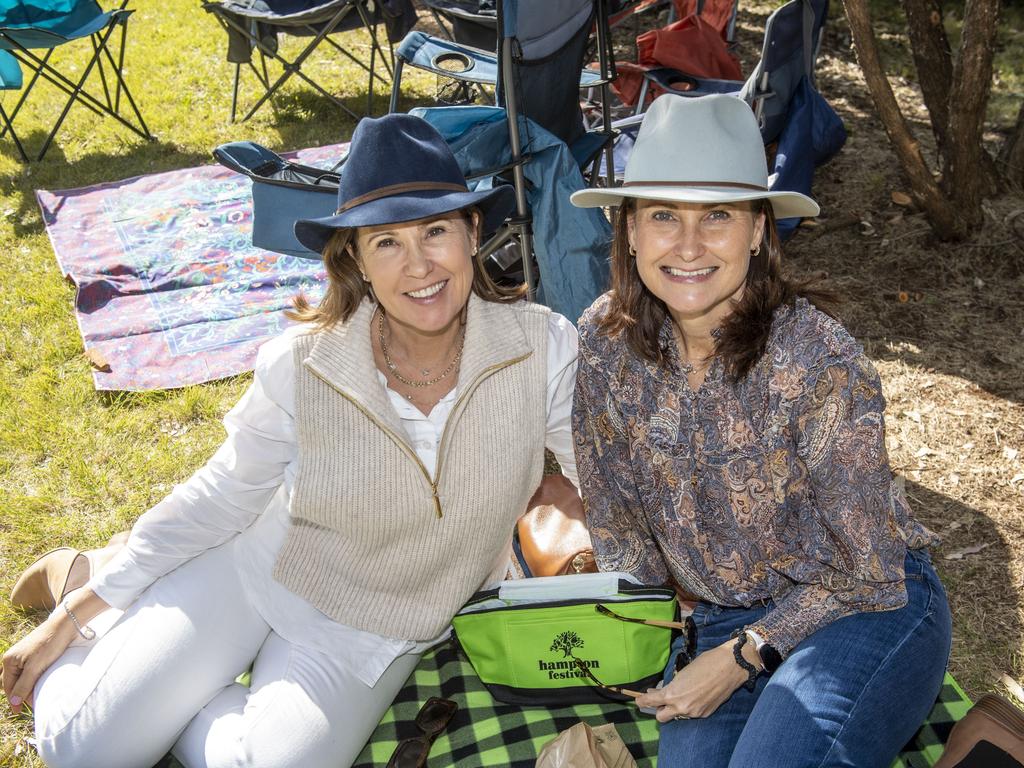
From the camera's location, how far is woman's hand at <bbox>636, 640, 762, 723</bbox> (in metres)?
2.04

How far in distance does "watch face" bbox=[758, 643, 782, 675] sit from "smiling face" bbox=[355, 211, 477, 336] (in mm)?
1084

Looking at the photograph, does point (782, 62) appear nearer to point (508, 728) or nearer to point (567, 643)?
point (567, 643)

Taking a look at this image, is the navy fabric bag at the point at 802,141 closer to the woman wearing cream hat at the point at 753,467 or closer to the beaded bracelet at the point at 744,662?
the woman wearing cream hat at the point at 753,467

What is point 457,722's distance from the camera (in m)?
2.56

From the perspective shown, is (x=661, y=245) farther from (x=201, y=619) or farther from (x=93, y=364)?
(x=93, y=364)

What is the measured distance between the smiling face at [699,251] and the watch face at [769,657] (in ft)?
2.49

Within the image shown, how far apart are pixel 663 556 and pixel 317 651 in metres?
0.96

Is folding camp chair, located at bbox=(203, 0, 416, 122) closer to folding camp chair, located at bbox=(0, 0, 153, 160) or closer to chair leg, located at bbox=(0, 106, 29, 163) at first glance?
folding camp chair, located at bbox=(0, 0, 153, 160)

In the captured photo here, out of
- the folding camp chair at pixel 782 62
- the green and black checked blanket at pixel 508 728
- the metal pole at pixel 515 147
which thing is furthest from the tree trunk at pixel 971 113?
the green and black checked blanket at pixel 508 728

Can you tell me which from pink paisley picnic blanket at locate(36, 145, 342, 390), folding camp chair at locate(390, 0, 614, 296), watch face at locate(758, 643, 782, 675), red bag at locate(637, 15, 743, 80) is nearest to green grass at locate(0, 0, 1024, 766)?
pink paisley picnic blanket at locate(36, 145, 342, 390)

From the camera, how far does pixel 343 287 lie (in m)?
2.39

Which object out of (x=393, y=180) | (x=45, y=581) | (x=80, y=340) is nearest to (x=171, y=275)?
(x=80, y=340)

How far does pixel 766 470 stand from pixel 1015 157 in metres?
3.43

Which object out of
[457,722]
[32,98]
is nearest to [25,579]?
[457,722]
